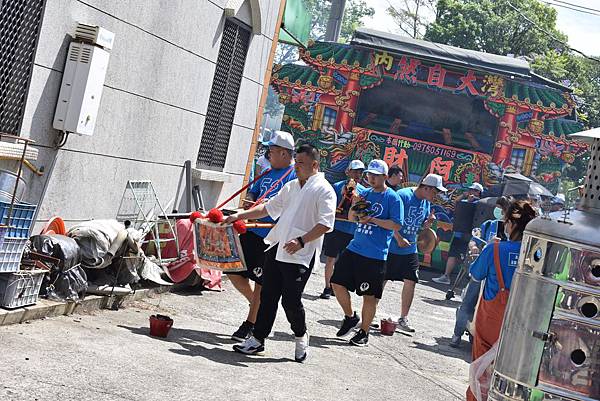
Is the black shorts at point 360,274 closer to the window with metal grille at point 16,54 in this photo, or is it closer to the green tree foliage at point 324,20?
the window with metal grille at point 16,54

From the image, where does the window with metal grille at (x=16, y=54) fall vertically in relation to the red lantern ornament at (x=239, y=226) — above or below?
above

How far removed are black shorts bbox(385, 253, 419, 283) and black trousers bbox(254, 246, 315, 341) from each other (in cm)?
393

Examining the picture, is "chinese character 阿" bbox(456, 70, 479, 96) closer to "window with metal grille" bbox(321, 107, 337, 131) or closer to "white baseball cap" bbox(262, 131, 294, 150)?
"window with metal grille" bbox(321, 107, 337, 131)

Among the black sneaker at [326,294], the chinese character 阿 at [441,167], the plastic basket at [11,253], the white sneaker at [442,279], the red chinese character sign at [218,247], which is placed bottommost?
the white sneaker at [442,279]

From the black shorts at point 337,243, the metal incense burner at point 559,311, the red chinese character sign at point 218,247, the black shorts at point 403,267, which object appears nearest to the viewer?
the metal incense burner at point 559,311

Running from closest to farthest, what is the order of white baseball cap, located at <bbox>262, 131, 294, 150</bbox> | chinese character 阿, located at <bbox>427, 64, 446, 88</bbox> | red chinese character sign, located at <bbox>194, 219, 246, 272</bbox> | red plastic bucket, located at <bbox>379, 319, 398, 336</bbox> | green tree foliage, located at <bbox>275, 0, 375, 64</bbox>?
red chinese character sign, located at <bbox>194, 219, 246, 272</bbox> → white baseball cap, located at <bbox>262, 131, 294, 150</bbox> → red plastic bucket, located at <bbox>379, 319, 398, 336</bbox> → chinese character 阿, located at <bbox>427, 64, 446, 88</bbox> → green tree foliage, located at <bbox>275, 0, 375, 64</bbox>

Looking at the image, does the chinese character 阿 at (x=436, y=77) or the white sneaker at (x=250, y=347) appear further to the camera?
the chinese character 阿 at (x=436, y=77)

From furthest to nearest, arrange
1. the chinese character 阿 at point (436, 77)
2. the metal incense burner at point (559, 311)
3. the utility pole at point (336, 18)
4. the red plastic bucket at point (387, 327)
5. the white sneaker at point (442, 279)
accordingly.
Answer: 1. the utility pole at point (336, 18)
2. the chinese character 阿 at point (436, 77)
3. the white sneaker at point (442, 279)
4. the red plastic bucket at point (387, 327)
5. the metal incense burner at point (559, 311)

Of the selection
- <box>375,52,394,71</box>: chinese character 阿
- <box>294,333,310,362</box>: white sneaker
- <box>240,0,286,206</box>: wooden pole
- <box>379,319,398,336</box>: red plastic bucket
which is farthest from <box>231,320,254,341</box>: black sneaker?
<box>375,52,394,71</box>: chinese character 阿

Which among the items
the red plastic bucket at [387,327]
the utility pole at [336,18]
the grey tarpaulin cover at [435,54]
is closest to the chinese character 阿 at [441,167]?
the grey tarpaulin cover at [435,54]

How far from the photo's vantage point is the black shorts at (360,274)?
1142 centimetres

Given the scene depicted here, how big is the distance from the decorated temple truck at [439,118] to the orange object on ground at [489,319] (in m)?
15.9

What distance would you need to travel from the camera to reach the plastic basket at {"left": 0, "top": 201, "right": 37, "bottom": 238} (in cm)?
798

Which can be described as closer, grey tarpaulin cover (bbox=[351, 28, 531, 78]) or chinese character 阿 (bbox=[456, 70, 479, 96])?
grey tarpaulin cover (bbox=[351, 28, 531, 78])
